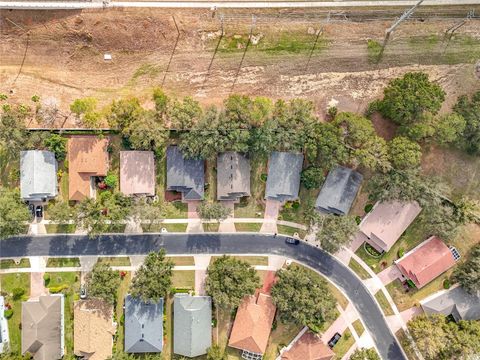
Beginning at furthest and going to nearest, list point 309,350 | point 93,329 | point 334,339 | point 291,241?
point 291,241, point 334,339, point 309,350, point 93,329

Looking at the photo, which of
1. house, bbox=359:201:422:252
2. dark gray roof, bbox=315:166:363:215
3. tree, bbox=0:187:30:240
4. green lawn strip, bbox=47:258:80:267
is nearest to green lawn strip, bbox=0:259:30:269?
green lawn strip, bbox=47:258:80:267

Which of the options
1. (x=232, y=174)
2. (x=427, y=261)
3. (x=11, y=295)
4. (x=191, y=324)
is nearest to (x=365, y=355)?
(x=427, y=261)

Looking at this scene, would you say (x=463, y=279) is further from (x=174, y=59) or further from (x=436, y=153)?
(x=174, y=59)

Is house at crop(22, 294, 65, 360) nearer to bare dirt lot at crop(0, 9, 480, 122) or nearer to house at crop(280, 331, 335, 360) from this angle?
bare dirt lot at crop(0, 9, 480, 122)

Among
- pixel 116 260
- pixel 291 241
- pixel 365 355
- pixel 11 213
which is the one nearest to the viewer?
pixel 11 213

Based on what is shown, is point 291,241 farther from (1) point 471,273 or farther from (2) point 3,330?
(2) point 3,330

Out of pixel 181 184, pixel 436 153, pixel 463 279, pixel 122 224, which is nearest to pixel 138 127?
pixel 181 184
